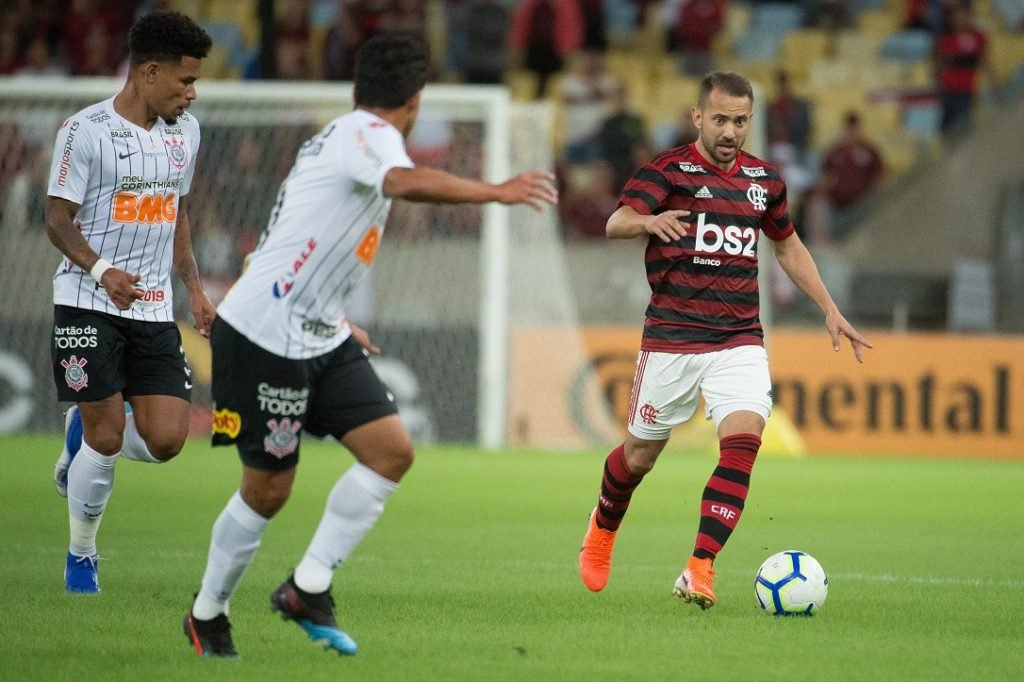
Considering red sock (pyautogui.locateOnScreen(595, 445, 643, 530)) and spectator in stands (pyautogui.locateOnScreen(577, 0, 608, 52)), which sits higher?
spectator in stands (pyautogui.locateOnScreen(577, 0, 608, 52))

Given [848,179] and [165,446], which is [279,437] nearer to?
[165,446]

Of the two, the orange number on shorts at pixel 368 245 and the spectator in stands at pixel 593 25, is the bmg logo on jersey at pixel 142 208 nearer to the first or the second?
the orange number on shorts at pixel 368 245

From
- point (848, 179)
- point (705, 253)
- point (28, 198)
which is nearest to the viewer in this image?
point (705, 253)

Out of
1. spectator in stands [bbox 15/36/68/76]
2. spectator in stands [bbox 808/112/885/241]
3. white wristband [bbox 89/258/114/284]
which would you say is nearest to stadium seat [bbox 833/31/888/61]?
spectator in stands [bbox 808/112/885/241]

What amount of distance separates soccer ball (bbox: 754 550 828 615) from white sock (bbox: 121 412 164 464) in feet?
9.01

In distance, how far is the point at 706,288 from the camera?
708 cm

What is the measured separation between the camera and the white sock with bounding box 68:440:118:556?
6.89 meters

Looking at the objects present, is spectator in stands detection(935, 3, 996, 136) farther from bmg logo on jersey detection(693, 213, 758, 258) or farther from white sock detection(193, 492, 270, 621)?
white sock detection(193, 492, 270, 621)

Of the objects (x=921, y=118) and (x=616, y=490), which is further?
(x=921, y=118)

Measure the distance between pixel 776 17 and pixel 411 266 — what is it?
817 cm

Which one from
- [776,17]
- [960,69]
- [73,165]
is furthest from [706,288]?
[776,17]

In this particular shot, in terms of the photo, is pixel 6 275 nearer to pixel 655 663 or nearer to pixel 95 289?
pixel 95 289

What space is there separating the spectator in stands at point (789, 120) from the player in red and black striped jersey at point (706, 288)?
484 inches

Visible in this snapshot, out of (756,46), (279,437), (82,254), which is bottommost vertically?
(279,437)
